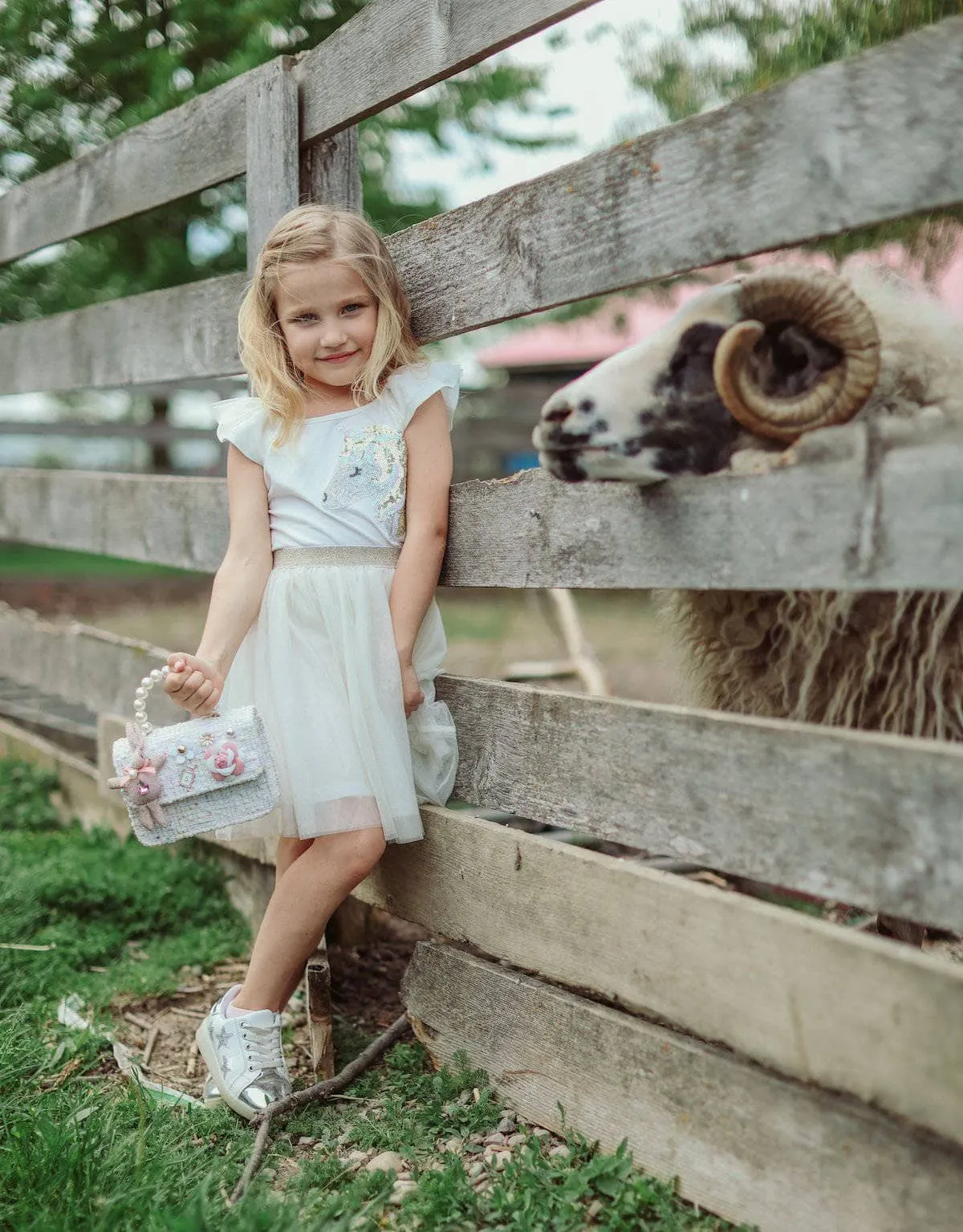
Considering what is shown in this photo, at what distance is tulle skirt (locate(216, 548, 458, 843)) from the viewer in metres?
2.43

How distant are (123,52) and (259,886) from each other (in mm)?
5078

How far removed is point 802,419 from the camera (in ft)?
5.66

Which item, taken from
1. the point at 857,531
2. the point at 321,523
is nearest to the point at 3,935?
the point at 321,523

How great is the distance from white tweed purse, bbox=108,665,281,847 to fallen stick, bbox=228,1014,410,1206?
0.60 m

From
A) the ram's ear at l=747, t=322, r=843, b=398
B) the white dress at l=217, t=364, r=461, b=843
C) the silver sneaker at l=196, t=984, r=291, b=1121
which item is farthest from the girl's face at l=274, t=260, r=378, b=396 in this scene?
the silver sneaker at l=196, t=984, r=291, b=1121

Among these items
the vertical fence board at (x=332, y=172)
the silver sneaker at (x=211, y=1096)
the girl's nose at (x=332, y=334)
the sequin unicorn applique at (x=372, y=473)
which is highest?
the vertical fence board at (x=332, y=172)

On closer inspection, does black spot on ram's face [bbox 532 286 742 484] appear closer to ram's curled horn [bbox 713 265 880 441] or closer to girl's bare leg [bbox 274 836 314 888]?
ram's curled horn [bbox 713 265 880 441]

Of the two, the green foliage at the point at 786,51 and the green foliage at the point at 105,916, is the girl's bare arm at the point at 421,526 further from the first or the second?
the green foliage at the point at 105,916

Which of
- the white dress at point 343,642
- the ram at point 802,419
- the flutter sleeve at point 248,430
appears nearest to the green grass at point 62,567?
the flutter sleeve at point 248,430

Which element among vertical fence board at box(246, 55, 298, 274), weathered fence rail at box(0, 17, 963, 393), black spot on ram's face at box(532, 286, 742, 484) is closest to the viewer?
weathered fence rail at box(0, 17, 963, 393)

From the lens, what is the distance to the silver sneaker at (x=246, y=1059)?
7.78ft

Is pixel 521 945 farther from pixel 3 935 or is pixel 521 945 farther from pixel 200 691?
pixel 3 935

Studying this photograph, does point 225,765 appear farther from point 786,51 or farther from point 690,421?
point 786,51

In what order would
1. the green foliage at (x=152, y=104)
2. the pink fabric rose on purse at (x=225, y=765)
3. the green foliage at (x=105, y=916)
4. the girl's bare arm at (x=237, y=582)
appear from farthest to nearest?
the green foliage at (x=152, y=104) < the green foliage at (x=105, y=916) < the girl's bare arm at (x=237, y=582) < the pink fabric rose on purse at (x=225, y=765)
